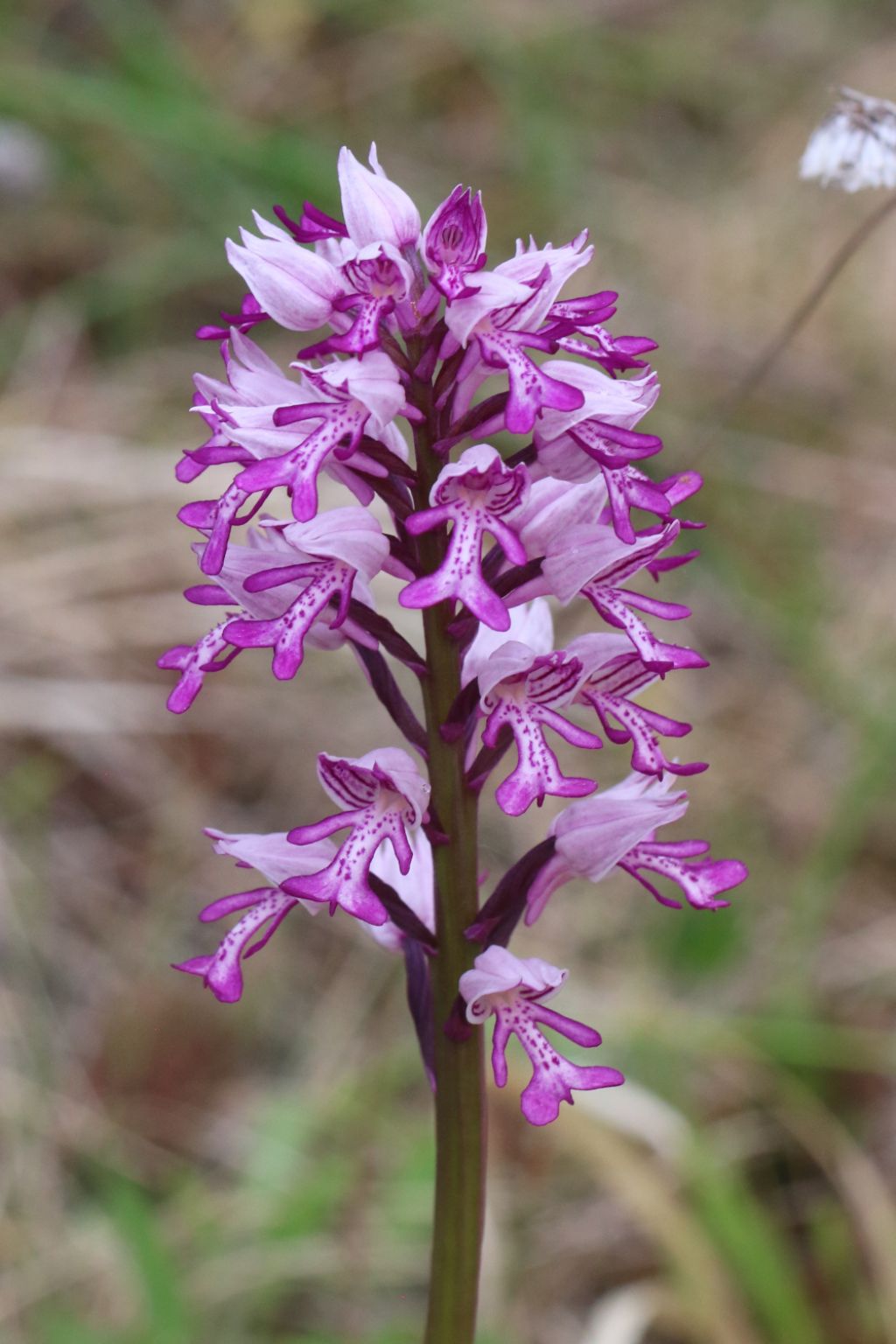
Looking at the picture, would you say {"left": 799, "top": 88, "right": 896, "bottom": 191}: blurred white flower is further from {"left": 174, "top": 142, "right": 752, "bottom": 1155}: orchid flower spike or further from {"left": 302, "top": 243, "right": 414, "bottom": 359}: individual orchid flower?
{"left": 302, "top": 243, "right": 414, "bottom": 359}: individual orchid flower

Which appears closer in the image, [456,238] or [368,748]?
[456,238]

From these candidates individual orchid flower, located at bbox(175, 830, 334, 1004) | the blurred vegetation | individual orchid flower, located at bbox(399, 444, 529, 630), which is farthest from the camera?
the blurred vegetation

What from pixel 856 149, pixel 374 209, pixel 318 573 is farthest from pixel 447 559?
pixel 856 149

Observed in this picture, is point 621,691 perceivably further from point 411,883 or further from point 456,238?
point 456,238

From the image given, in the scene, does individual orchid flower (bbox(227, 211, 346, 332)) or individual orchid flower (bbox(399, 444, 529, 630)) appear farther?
individual orchid flower (bbox(227, 211, 346, 332))

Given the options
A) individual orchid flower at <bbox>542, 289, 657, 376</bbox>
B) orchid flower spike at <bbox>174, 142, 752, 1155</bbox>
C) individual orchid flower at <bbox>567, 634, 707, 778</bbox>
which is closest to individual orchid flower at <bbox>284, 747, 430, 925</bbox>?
orchid flower spike at <bbox>174, 142, 752, 1155</bbox>

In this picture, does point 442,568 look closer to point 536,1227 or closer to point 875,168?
point 875,168

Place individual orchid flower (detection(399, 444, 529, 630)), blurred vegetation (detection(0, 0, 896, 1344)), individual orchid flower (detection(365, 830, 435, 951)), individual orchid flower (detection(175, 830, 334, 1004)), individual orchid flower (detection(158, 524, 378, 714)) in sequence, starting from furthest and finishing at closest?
blurred vegetation (detection(0, 0, 896, 1344)), individual orchid flower (detection(365, 830, 435, 951)), individual orchid flower (detection(175, 830, 334, 1004)), individual orchid flower (detection(158, 524, 378, 714)), individual orchid flower (detection(399, 444, 529, 630))

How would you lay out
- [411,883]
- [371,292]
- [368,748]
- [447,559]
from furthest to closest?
1. [368,748]
2. [411,883]
3. [371,292]
4. [447,559]
